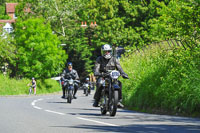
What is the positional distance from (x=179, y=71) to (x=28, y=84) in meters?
32.5

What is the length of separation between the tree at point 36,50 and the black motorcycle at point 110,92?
43284 millimetres

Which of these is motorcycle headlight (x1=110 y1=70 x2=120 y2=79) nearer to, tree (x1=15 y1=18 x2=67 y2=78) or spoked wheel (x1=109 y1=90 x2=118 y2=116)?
spoked wheel (x1=109 y1=90 x2=118 y2=116)

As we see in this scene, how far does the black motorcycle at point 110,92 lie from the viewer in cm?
1296

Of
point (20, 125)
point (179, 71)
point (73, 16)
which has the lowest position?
point (20, 125)

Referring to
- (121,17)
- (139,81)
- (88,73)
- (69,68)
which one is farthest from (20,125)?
(88,73)

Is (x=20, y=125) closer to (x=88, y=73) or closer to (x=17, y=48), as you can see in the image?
(x=17, y=48)

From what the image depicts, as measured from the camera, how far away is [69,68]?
2339 centimetres

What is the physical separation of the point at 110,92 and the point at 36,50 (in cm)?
4519

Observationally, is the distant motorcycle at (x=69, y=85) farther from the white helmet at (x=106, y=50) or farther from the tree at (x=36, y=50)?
the tree at (x=36, y=50)

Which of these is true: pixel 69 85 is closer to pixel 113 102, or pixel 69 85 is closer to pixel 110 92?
pixel 110 92

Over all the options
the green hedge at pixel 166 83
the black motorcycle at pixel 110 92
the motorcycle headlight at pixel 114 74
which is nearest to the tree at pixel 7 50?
the green hedge at pixel 166 83

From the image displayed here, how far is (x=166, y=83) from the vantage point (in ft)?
53.8

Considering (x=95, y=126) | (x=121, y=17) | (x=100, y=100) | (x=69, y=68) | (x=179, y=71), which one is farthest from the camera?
(x=121, y=17)

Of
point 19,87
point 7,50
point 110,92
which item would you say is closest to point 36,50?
point 7,50
